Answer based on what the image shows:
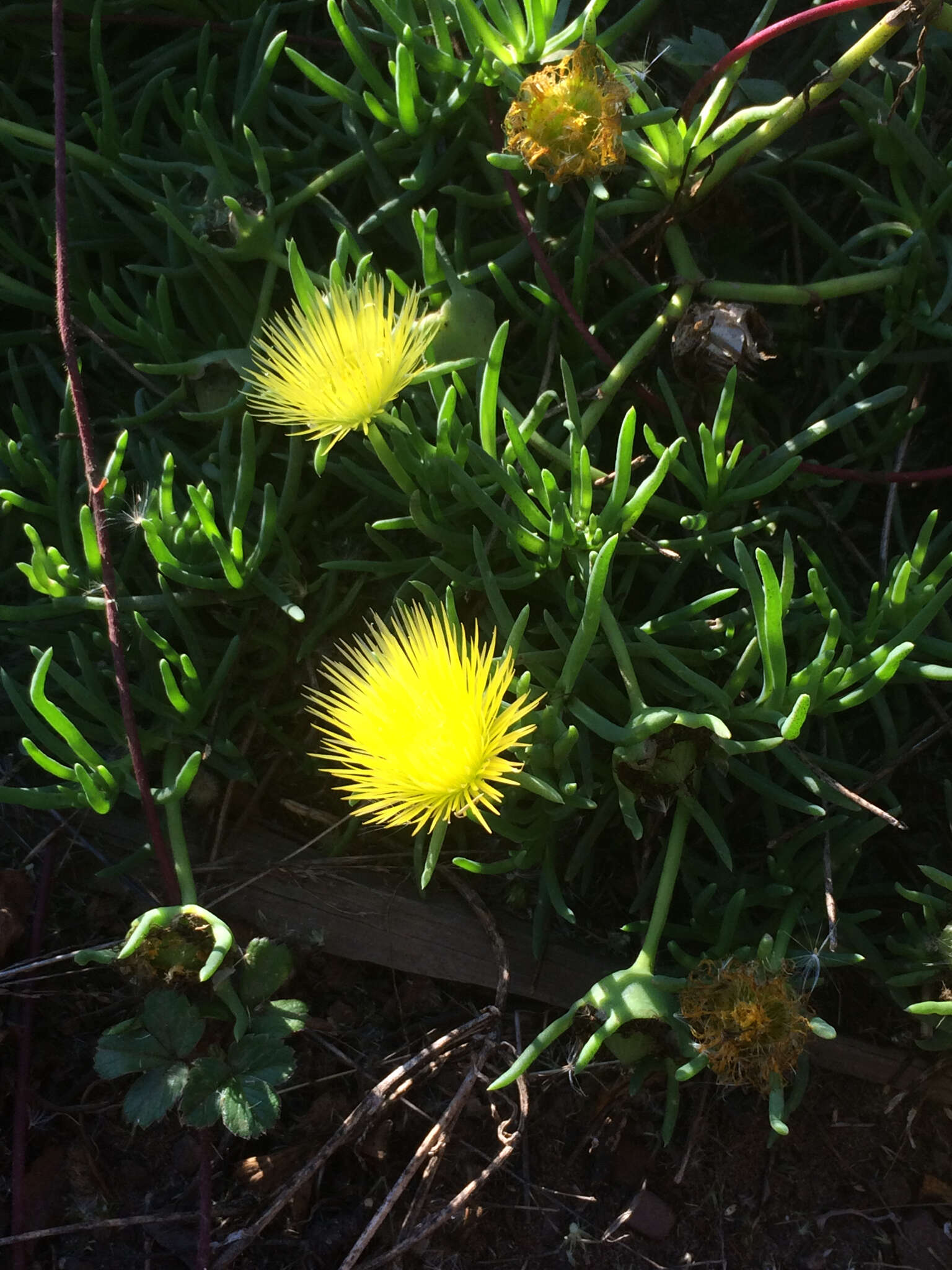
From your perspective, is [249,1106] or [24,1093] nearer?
[249,1106]

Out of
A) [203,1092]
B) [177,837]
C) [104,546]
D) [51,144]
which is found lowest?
[203,1092]

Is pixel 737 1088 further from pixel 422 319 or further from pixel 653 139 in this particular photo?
pixel 653 139

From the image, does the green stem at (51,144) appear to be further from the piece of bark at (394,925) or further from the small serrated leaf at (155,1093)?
the small serrated leaf at (155,1093)

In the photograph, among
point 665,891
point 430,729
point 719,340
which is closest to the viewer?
point 430,729

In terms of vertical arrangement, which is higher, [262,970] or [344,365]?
[344,365]

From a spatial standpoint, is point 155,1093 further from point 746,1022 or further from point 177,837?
point 746,1022

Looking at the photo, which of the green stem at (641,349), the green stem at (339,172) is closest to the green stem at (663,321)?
the green stem at (641,349)

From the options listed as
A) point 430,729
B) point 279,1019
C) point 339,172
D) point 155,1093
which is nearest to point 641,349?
point 339,172
